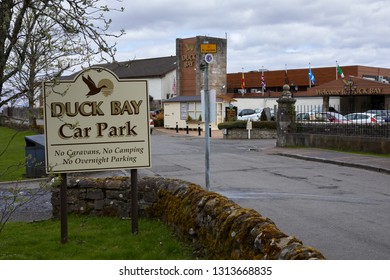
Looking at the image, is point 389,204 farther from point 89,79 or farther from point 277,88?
point 277,88

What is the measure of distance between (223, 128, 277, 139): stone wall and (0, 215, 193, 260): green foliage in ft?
89.8

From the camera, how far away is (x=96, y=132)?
783cm

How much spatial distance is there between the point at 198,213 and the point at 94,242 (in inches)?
66.7

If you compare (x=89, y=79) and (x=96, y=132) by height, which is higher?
(x=89, y=79)

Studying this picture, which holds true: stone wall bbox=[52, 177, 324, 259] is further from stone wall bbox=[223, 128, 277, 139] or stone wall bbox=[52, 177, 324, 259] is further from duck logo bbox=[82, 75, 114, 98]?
stone wall bbox=[223, 128, 277, 139]

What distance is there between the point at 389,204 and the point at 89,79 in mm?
6829

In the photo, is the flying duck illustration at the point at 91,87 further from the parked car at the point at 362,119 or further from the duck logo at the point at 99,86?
the parked car at the point at 362,119

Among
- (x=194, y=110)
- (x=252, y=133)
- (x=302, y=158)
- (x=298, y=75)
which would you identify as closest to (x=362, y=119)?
(x=302, y=158)

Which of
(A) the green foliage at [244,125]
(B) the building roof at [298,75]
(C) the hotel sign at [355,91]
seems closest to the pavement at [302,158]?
(A) the green foliage at [244,125]

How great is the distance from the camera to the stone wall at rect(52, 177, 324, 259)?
4914mm

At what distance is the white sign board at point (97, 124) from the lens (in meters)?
7.66

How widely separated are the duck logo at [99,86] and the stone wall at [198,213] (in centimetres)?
182

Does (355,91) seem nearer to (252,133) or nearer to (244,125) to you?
(252,133)
